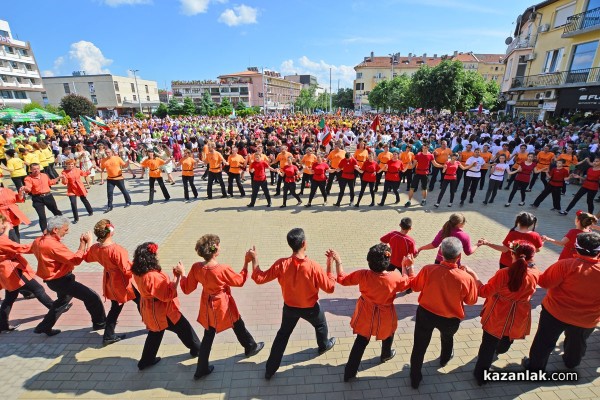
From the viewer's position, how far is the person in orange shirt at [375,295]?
9.98 ft

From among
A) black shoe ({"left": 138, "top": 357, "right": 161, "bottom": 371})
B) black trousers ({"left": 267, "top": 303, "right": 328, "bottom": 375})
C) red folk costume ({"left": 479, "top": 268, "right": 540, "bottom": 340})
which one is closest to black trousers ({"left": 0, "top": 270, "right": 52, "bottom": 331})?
black shoe ({"left": 138, "top": 357, "right": 161, "bottom": 371})

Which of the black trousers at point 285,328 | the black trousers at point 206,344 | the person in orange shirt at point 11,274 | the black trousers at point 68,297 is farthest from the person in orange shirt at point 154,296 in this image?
the person in orange shirt at point 11,274

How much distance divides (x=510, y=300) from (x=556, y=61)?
89.6 ft

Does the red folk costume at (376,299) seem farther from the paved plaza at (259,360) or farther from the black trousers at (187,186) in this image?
the black trousers at (187,186)

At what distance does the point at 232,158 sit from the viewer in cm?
1009

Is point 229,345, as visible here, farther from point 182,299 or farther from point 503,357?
point 503,357

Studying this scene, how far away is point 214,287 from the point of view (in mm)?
3238

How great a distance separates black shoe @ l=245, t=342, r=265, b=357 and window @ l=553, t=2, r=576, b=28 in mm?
28548

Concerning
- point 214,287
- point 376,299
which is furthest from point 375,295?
point 214,287

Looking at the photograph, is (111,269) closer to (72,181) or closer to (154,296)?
(154,296)

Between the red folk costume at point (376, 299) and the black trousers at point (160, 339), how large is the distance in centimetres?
191

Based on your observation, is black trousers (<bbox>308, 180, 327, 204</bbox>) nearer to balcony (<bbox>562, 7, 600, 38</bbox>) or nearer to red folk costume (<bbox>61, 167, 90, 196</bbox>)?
red folk costume (<bbox>61, 167, 90, 196</bbox>)

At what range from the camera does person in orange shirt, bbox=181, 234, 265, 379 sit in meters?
3.20

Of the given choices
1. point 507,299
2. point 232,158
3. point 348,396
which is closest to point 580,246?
point 507,299
